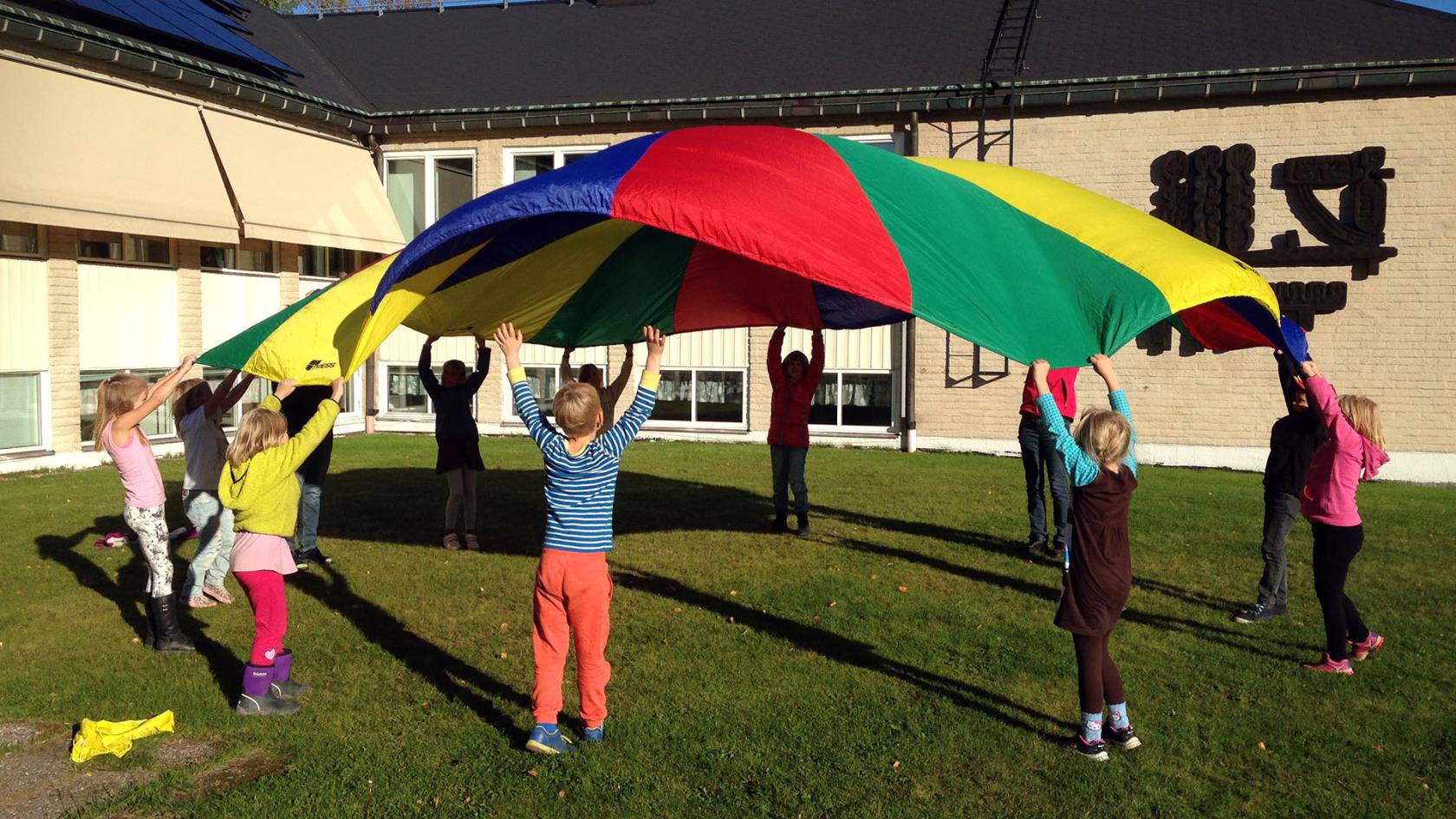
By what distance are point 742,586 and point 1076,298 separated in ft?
11.4

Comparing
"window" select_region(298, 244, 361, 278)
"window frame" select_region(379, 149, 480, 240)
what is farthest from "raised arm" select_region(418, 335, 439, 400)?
"window frame" select_region(379, 149, 480, 240)

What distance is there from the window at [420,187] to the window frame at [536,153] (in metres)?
Result: 0.82

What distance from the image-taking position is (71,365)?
14469 mm

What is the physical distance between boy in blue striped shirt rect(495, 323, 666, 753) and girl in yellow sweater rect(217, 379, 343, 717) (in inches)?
58.5

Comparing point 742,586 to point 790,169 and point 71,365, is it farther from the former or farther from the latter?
point 71,365

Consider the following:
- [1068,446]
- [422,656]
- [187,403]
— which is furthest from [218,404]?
[1068,446]

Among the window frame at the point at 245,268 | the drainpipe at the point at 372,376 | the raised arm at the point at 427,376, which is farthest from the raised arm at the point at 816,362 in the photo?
the drainpipe at the point at 372,376

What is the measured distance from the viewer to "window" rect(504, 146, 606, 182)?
18.9 metres

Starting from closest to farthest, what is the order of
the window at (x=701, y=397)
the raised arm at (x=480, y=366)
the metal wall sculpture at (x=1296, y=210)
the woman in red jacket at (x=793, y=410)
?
the raised arm at (x=480, y=366) < the woman in red jacket at (x=793, y=410) < the metal wall sculpture at (x=1296, y=210) < the window at (x=701, y=397)

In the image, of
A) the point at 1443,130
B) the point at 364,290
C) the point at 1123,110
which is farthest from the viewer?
the point at 1123,110

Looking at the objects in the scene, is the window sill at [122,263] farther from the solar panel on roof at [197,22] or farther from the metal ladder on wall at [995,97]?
the metal ladder on wall at [995,97]

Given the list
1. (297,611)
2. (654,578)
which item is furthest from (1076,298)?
(297,611)

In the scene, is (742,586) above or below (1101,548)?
below

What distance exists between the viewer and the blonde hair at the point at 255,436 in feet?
18.8
